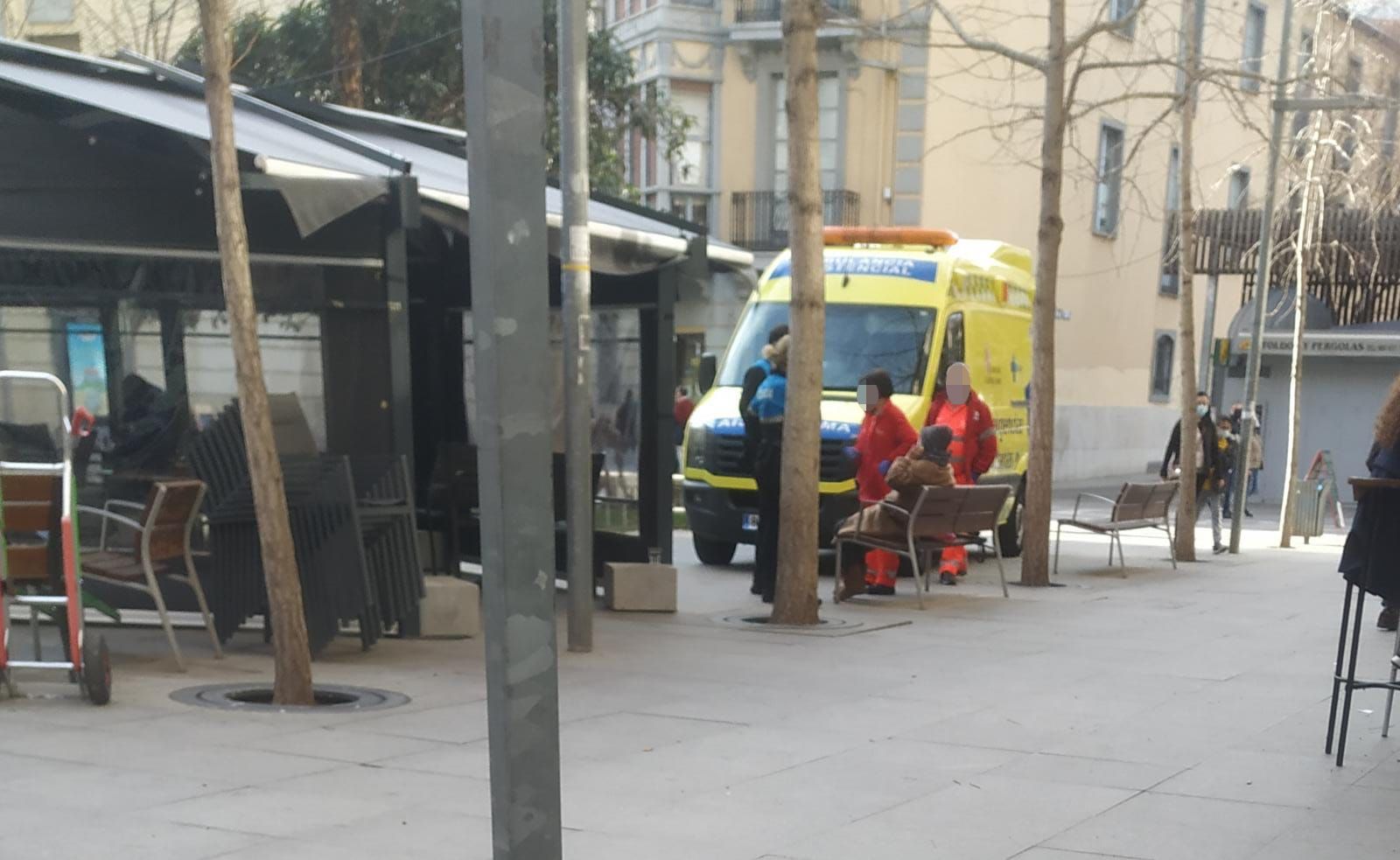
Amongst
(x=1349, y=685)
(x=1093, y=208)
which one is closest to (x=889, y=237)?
(x=1349, y=685)

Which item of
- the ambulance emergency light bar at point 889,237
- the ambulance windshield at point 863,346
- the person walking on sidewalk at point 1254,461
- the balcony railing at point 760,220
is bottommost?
the person walking on sidewalk at point 1254,461

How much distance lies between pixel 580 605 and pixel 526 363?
6712mm

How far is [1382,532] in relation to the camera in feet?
22.4

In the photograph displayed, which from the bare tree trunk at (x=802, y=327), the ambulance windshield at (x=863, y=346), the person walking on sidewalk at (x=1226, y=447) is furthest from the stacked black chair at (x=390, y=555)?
the person walking on sidewalk at (x=1226, y=447)

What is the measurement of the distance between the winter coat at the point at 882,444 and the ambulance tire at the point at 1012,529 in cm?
461

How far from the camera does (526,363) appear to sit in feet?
10.8

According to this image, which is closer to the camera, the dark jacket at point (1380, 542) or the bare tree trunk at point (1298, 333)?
the dark jacket at point (1380, 542)

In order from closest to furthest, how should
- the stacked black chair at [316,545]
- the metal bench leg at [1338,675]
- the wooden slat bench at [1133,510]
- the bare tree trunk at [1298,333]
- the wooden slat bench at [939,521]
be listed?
the metal bench leg at [1338,675] < the stacked black chair at [316,545] < the wooden slat bench at [939,521] < the wooden slat bench at [1133,510] < the bare tree trunk at [1298,333]

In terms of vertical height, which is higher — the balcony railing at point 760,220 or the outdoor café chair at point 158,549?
the balcony railing at point 760,220

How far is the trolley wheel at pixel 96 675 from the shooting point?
7.56 m

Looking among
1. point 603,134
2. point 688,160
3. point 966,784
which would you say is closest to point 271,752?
point 966,784

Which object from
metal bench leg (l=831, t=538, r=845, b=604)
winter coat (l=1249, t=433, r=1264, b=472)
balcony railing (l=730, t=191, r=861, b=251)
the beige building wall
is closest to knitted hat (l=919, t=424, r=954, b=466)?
metal bench leg (l=831, t=538, r=845, b=604)

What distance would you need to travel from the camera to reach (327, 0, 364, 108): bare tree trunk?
22.2m

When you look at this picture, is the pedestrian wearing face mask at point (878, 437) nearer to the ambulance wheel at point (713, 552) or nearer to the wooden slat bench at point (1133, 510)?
the wooden slat bench at point (1133, 510)
